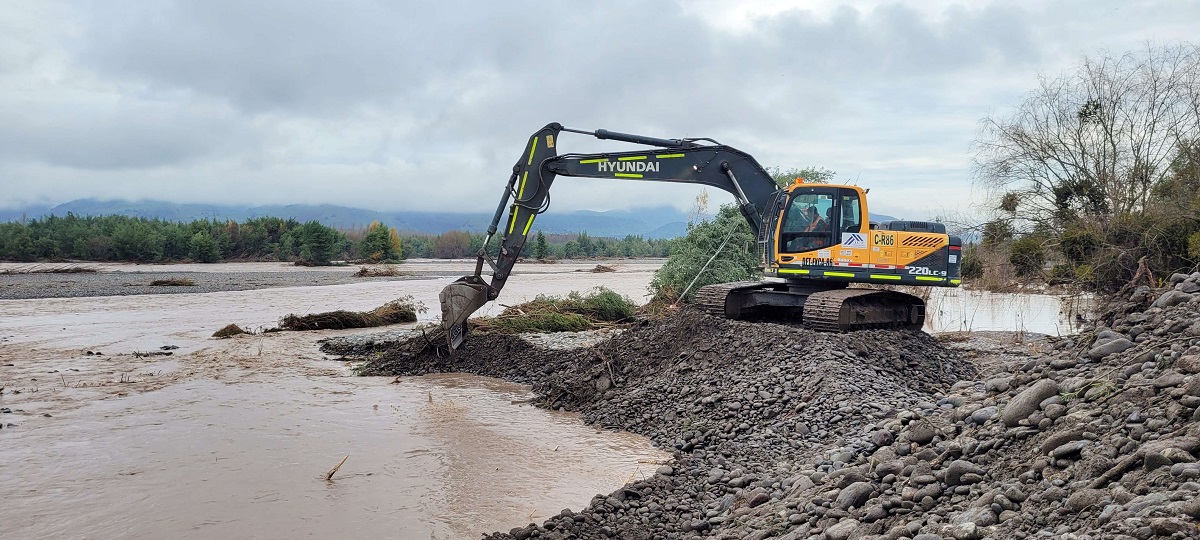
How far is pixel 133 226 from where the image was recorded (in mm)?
57594

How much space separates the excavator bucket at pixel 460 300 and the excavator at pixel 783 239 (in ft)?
0.07

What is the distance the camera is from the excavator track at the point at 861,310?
38.9ft

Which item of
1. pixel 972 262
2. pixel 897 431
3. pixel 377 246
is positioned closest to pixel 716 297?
pixel 897 431

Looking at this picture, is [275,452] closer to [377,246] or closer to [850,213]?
[850,213]

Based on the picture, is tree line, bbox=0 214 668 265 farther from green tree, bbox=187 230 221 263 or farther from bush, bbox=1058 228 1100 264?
bush, bbox=1058 228 1100 264

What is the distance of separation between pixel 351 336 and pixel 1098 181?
21.1 metres

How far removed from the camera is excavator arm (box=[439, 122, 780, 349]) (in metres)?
13.5

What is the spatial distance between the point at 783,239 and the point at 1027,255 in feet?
46.9

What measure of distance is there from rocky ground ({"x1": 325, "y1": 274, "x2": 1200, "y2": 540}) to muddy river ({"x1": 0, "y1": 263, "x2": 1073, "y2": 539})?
0.86m

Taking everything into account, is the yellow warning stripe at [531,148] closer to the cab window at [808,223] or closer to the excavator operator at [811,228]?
the cab window at [808,223]

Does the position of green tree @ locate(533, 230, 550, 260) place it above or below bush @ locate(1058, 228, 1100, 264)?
above

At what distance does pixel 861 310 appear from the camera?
1257 centimetres

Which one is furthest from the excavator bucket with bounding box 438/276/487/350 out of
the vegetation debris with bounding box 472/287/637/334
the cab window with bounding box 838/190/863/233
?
the cab window with bounding box 838/190/863/233

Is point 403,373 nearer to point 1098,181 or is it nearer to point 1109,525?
point 1109,525
